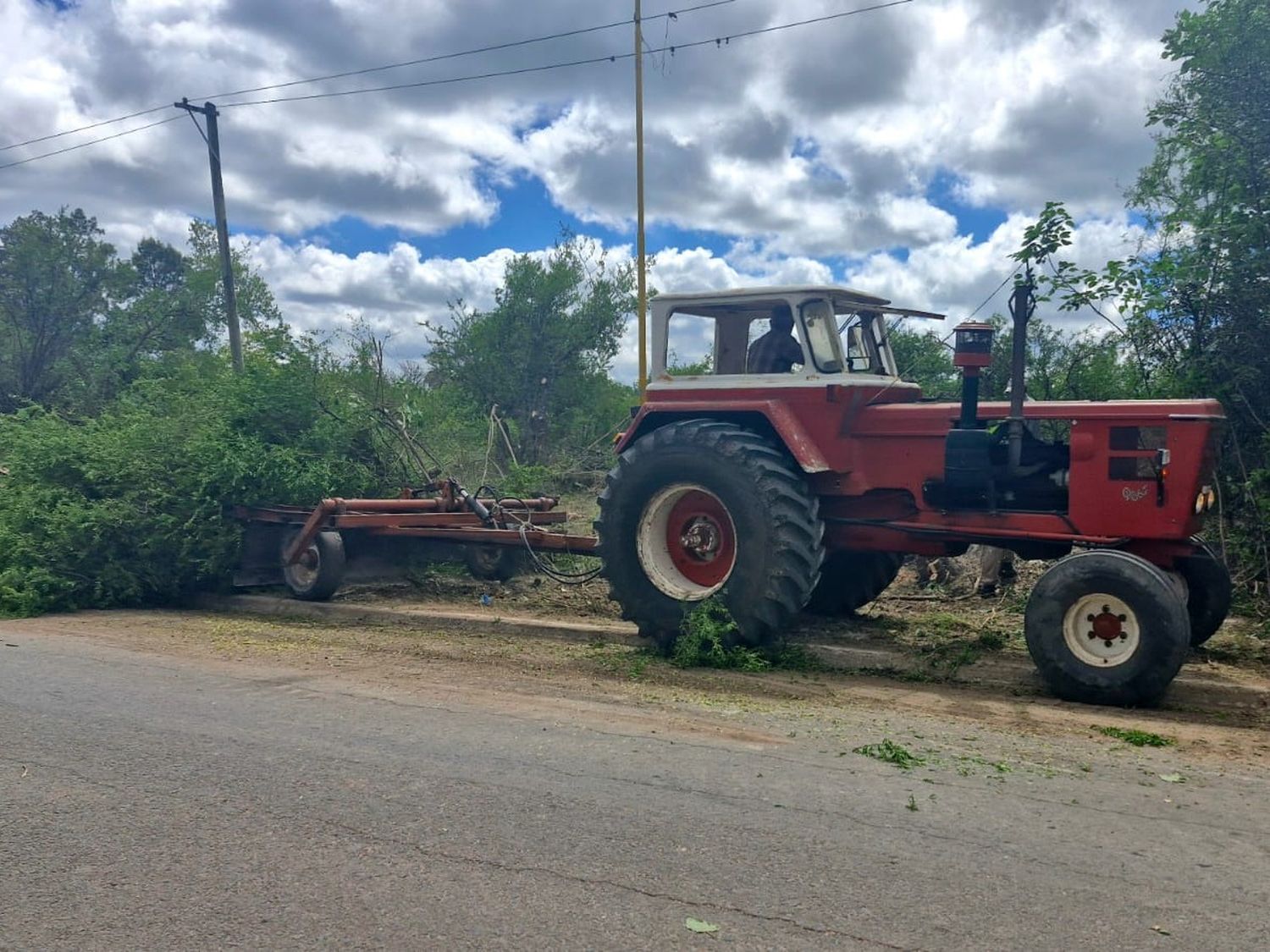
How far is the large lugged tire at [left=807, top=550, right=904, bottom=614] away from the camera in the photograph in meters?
8.71

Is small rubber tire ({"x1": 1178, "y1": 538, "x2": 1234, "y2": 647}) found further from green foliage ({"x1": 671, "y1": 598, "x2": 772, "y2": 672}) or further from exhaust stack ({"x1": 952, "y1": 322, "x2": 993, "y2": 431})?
green foliage ({"x1": 671, "y1": 598, "x2": 772, "y2": 672})

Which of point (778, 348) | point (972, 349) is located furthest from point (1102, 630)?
point (778, 348)

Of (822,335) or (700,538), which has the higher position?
(822,335)

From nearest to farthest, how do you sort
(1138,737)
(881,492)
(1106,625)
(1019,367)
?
(1138,737) < (1106,625) < (1019,367) < (881,492)

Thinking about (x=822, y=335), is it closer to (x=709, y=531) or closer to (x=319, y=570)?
(x=709, y=531)

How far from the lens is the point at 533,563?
1137cm

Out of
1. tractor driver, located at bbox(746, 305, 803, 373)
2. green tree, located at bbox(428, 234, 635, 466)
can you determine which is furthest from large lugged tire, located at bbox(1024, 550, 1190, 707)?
green tree, located at bbox(428, 234, 635, 466)

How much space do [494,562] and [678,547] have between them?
3587 millimetres

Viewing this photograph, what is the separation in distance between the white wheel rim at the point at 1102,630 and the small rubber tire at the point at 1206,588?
1.34 m

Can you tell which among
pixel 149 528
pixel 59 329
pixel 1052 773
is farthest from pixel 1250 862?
pixel 59 329

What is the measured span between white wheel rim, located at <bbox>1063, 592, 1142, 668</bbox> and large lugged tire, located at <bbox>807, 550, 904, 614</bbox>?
238 centimetres

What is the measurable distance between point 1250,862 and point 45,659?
775 centimetres

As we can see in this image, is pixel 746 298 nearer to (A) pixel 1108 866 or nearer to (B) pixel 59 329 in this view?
(A) pixel 1108 866

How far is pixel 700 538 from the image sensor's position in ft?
26.3
